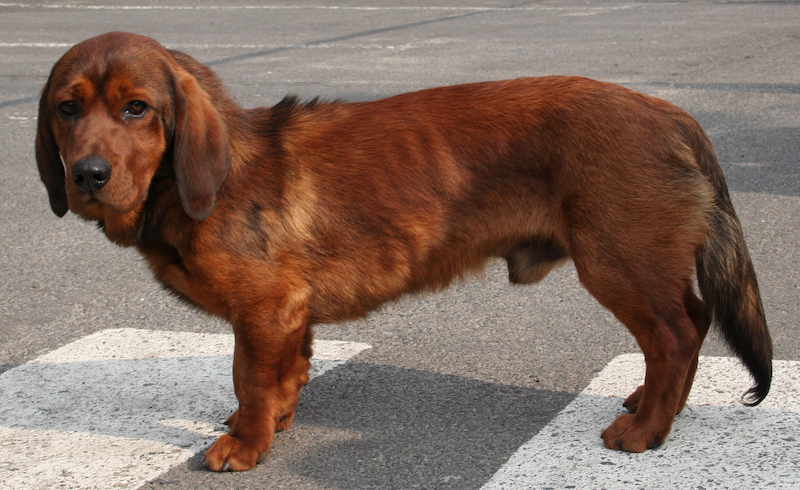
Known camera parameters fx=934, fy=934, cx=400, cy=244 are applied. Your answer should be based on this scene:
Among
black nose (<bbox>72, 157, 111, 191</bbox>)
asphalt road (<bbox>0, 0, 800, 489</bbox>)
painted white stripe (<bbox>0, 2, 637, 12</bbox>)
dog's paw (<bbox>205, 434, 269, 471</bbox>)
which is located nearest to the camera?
black nose (<bbox>72, 157, 111, 191</bbox>)

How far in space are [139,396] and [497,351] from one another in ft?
4.81

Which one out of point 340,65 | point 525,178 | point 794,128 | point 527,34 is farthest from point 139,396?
point 527,34

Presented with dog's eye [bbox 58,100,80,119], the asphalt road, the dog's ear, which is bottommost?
the asphalt road

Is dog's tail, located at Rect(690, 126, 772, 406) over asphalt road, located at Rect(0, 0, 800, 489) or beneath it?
over

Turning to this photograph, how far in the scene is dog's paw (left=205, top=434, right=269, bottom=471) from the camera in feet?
9.96

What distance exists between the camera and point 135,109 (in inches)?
115

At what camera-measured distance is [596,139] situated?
309 centimetres

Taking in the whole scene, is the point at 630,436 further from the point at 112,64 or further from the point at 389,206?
the point at 112,64

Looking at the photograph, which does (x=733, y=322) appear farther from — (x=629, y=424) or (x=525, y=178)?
(x=525, y=178)

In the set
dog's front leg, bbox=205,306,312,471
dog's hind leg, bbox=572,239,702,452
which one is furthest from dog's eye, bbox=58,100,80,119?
dog's hind leg, bbox=572,239,702,452

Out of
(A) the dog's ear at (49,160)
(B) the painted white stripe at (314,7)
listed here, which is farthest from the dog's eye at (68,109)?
(B) the painted white stripe at (314,7)

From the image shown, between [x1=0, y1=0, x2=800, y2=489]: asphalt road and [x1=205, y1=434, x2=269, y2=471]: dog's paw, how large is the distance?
38 mm

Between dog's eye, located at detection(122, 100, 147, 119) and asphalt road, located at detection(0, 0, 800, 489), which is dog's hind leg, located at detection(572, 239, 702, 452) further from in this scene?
dog's eye, located at detection(122, 100, 147, 119)

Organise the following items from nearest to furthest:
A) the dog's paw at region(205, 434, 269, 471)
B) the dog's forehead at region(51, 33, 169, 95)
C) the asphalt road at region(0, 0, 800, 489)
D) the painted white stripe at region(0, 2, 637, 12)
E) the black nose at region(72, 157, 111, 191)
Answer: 1. the black nose at region(72, 157, 111, 191)
2. the dog's forehead at region(51, 33, 169, 95)
3. the dog's paw at region(205, 434, 269, 471)
4. the asphalt road at region(0, 0, 800, 489)
5. the painted white stripe at region(0, 2, 637, 12)
